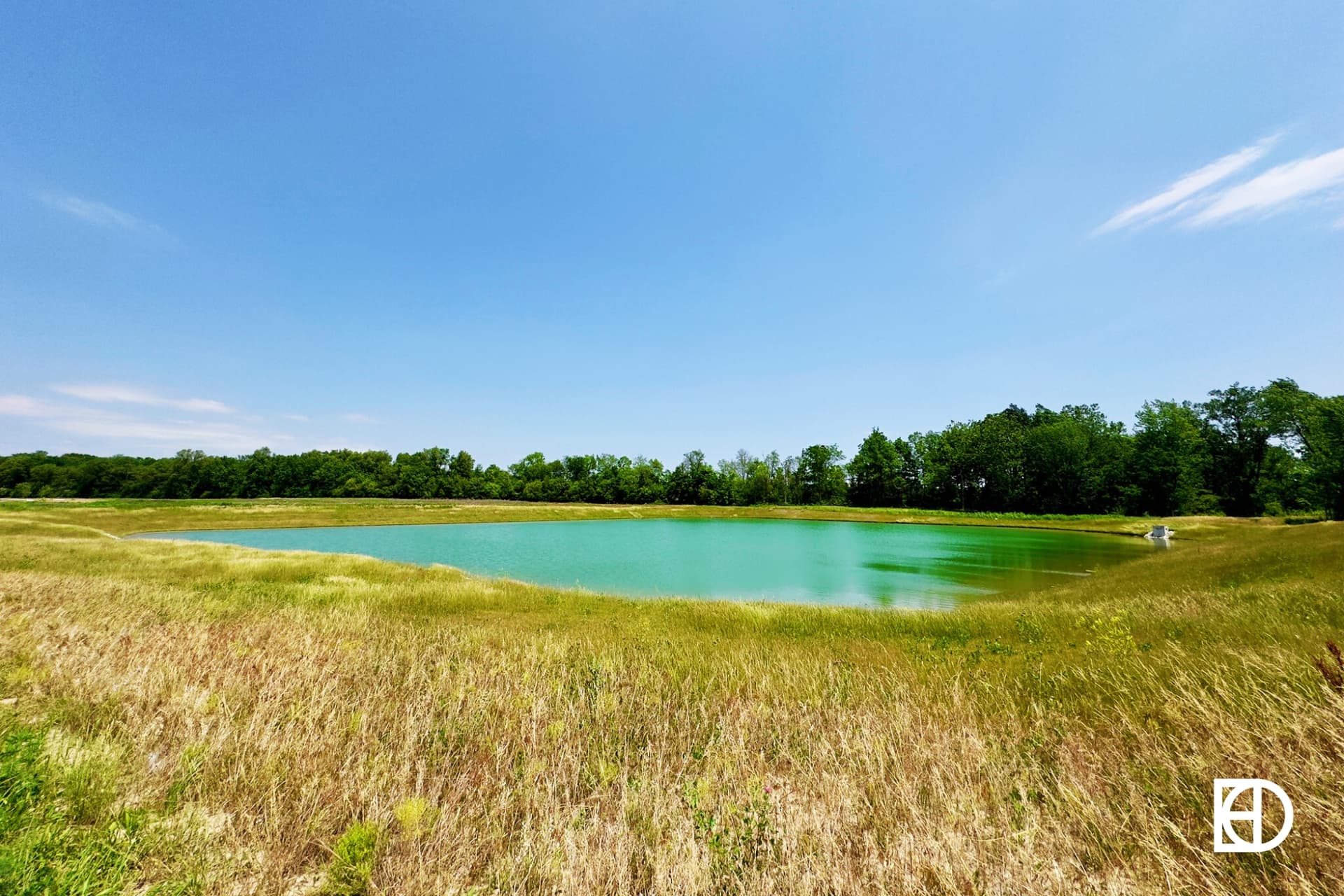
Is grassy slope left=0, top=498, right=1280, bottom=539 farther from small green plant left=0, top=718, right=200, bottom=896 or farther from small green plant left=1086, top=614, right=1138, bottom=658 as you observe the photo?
small green plant left=0, top=718, right=200, bottom=896

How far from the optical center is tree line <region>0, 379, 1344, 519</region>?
77812mm

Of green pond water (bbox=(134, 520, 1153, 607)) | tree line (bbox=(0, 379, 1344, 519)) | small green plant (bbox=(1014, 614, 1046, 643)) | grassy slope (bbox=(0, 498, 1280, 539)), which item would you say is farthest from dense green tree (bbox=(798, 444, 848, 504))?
small green plant (bbox=(1014, 614, 1046, 643))

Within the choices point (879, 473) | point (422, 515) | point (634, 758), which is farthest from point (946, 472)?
point (634, 758)

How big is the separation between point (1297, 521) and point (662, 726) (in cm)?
8494

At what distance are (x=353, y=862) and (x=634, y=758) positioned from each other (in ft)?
9.87

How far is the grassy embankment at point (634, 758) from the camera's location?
12.1ft

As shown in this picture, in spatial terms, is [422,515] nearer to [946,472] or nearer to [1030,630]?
[1030,630]

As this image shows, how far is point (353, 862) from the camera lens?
3740 millimetres

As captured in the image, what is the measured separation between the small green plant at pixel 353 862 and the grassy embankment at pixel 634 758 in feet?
0.10

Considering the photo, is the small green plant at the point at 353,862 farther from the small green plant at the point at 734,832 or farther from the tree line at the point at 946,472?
the tree line at the point at 946,472

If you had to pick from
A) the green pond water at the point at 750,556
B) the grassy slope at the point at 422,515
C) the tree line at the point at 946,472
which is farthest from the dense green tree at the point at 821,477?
the green pond water at the point at 750,556

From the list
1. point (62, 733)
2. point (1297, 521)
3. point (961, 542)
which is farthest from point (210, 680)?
point (1297, 521)

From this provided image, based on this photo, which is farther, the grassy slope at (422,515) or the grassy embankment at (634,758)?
the grassy slope at (422,515)

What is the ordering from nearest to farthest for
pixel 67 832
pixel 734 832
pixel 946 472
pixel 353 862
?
pixel 67 832, pixel 353 862, pixel 734 832, pixel 946 472
